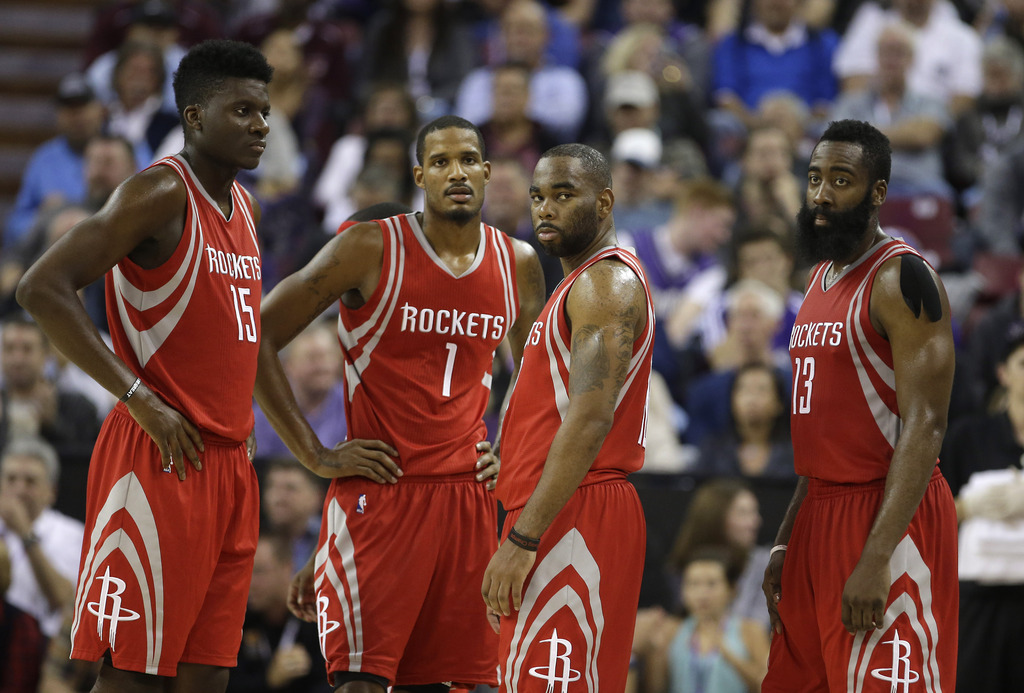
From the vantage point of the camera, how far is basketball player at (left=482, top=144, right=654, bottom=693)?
4273mm

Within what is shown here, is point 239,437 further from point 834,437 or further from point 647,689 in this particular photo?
point 647,689

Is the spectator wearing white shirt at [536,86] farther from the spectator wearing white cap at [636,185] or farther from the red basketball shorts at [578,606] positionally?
the red basketball shorts at [578,606]

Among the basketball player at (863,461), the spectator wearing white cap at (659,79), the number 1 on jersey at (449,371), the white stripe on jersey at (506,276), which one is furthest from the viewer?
the spectator wearing white cap at (659,79)

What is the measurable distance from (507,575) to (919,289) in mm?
1755

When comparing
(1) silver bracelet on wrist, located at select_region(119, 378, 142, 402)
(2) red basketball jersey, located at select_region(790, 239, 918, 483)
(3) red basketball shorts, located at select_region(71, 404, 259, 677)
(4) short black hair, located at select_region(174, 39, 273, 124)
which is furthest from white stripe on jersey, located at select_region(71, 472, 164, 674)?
(2) red basketball jersey, located at select_region(790, 239, 918, 483)

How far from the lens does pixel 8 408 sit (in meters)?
8.66

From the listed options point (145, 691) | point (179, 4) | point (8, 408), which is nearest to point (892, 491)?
point (145, 691)

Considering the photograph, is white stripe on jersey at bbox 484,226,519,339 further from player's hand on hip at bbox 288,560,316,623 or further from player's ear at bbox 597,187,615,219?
player's hand on hip at bbox 288,560,316,623

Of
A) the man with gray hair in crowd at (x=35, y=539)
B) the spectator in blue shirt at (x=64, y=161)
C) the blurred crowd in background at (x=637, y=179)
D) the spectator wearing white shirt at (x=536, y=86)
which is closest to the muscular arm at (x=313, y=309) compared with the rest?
the blurred crowd in background at (x=637, y=179)

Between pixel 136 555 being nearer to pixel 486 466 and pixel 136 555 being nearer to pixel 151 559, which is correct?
pixel 151 559

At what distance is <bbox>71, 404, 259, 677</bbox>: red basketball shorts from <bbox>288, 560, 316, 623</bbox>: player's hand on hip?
0.53 metres

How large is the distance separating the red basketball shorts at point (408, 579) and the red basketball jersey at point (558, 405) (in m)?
0.50

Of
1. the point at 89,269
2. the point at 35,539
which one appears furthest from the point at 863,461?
the point at 35,539

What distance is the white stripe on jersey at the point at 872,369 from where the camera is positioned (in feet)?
14.9
